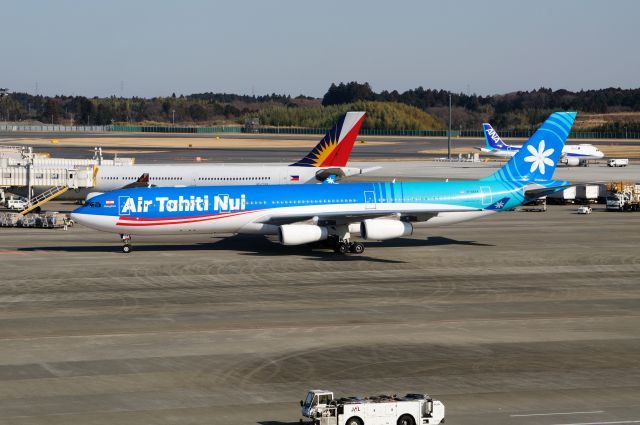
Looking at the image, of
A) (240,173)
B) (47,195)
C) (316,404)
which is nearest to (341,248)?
(240,173)

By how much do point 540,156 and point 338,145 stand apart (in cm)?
2528

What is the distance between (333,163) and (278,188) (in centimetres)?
2608

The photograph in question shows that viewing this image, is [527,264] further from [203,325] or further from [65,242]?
[65,242]

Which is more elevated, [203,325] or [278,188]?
[278,188]

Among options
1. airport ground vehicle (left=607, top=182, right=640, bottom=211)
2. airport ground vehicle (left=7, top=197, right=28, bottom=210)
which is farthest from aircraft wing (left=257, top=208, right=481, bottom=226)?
airport ground vehicle (left=7, top=197, right=28, bottom=210)

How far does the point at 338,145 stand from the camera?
79.8m

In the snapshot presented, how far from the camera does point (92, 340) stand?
32625 millimetres

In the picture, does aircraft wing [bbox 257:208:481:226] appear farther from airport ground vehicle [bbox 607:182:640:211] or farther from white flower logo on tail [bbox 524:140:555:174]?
airport ground vehicle [bbox 607:182:640:211]

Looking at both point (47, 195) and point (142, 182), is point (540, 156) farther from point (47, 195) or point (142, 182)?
point (47, 195)

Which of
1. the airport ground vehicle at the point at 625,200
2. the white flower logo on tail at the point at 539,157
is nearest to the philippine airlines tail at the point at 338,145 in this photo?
the airport ground vehicle at the point at 625,200

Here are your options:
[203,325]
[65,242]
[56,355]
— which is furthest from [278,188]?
[56,355]

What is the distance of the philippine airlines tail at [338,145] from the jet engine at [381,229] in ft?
94.3

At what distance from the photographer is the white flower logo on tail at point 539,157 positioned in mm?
57031

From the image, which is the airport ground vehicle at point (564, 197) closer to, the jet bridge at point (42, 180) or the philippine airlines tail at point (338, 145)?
the philippine airlines tail at point (338, 145)
